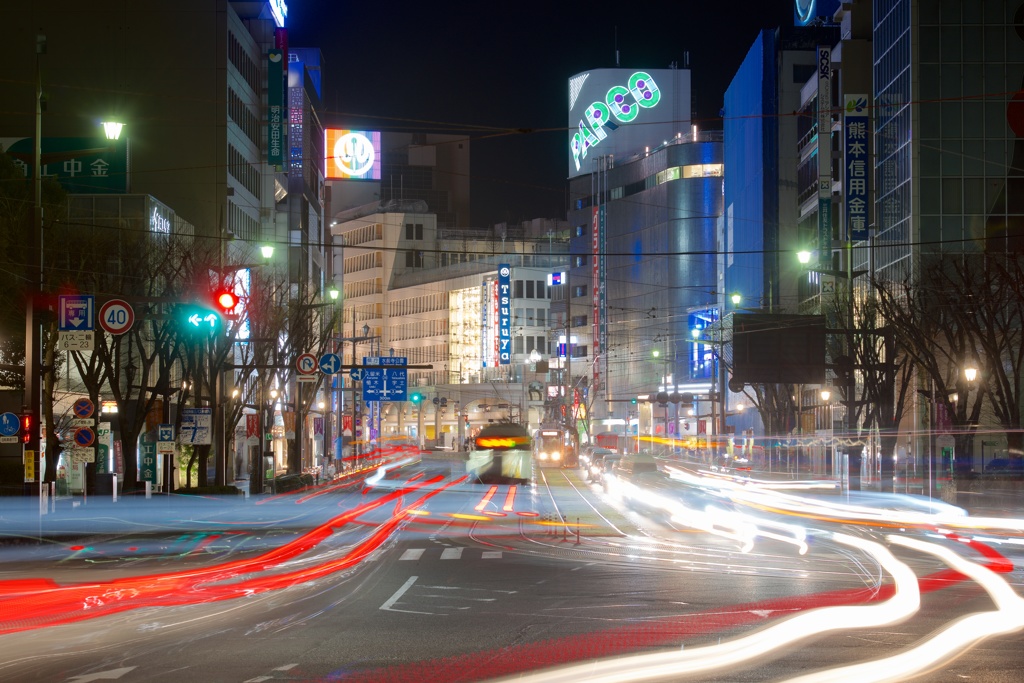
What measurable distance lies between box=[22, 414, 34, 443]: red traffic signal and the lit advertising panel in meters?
77.1

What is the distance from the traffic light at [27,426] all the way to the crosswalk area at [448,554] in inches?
427

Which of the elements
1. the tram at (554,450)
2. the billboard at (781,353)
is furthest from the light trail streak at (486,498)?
the tram at (554,450)

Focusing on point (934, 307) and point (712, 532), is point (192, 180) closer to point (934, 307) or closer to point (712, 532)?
point (934, 307)

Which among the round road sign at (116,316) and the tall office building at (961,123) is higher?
the tall office building at (961,123)

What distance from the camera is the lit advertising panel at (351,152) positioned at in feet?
354

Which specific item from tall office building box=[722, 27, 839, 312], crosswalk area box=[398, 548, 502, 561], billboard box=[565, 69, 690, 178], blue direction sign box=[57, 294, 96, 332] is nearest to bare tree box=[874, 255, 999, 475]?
crosswalk area box=[398, 548, 502, 561]

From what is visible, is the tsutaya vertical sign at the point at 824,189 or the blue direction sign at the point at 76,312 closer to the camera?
the blue direction sign at the point at 76,312

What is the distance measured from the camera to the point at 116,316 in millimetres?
32469

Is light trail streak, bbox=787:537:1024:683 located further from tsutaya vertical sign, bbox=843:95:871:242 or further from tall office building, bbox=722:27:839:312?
tall office building, bbox=722:27:839:312

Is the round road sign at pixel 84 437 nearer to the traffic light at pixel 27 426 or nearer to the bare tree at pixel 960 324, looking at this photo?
Result: the traffic light at pixel 27 426

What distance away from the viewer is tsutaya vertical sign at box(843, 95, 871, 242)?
226 ft

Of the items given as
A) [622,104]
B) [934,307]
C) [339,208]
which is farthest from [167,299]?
[339,208]

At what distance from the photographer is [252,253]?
75312mm

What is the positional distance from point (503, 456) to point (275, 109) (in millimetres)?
30420
